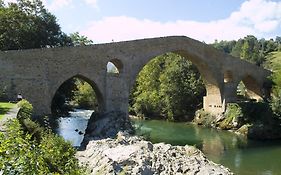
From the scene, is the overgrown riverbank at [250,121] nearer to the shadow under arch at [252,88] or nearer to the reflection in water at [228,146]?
the reflection in water at [228,146]

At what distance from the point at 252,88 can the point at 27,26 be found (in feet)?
82.0

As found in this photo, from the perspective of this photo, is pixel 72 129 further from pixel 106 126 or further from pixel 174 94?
pixel 174 94

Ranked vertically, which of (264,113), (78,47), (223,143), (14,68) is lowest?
(223,143)

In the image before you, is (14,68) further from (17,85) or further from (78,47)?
(78,47)

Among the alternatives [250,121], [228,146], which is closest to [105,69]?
[228,146]

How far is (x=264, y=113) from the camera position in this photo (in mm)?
32938

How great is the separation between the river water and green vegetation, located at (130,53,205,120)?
4.20 meters

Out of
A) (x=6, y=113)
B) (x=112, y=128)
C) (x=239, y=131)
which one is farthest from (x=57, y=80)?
(x=239, y=131)

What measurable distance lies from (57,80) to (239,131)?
56.1ft

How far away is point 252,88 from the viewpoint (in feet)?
138

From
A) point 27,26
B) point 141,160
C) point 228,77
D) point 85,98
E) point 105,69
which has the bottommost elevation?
point 141,160

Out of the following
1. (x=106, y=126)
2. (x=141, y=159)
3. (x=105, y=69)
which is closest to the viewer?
(x=141, y=159)

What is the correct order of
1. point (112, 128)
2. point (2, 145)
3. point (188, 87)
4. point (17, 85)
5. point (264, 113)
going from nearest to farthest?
point (2, 145), point (17, 85), point (112, 128), point (264, 113), point (188, 87)

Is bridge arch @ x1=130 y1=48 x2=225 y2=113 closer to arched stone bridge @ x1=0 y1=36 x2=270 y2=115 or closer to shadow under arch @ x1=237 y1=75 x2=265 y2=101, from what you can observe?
arched stone bridge @ x1=0 y1=36 x2=270 y2=115
